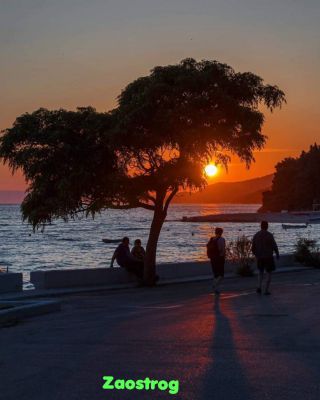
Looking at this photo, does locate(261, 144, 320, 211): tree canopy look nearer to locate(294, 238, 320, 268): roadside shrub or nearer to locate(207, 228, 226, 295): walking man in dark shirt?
locate(294, 238, 320, 268): roadside shrub

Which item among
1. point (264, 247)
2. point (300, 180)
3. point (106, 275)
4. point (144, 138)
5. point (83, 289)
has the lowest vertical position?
point (83, 289)

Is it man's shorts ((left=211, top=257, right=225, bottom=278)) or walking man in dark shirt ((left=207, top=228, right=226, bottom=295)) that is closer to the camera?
walking man in dark shirt ((left=207, top=228, right=226, bottom=295))

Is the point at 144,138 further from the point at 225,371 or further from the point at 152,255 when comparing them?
the point at 225,371

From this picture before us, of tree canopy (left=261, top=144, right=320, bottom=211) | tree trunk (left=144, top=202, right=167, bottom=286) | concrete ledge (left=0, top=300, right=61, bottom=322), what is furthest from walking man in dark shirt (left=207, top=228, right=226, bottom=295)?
tree canopy (left=261, top=144, right=320, bottom=211)

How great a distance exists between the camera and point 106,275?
20.4 meters

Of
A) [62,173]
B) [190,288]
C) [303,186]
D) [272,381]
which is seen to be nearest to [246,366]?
[272,381]

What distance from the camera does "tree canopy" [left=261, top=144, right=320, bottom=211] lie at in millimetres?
174125

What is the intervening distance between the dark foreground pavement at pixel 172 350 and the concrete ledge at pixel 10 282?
380cm

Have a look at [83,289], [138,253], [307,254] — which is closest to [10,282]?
[83,289]

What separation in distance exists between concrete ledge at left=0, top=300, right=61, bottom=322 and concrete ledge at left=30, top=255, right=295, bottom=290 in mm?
5337

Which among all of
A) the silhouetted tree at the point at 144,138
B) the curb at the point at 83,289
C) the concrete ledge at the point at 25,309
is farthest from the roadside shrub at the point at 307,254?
the concrete ledge at the point at 25,309

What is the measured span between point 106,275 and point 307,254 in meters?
10.7

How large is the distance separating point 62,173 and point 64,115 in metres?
1.73

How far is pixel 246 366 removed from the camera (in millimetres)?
7293
